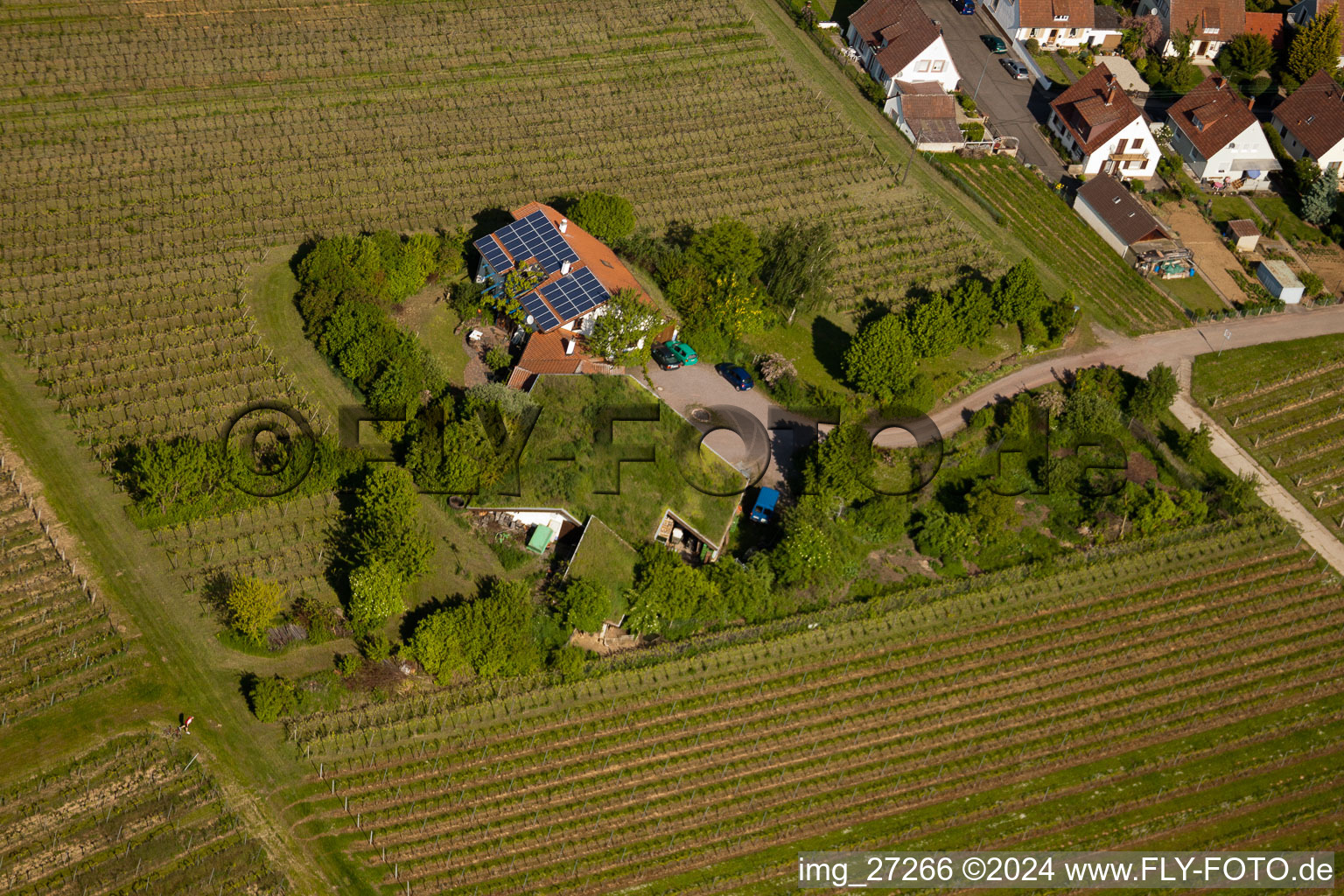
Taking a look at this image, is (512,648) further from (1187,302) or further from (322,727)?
(1187,302)

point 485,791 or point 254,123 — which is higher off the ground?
point 254,123

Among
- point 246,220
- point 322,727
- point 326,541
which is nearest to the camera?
point 322,727

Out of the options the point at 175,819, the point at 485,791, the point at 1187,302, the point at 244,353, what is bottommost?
the point at 1187,302

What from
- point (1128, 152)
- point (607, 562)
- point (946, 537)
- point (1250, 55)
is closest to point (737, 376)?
point (946, 537)

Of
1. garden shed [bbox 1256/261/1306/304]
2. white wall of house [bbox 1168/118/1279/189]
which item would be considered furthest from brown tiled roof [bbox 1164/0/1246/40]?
garden shed [bbox 1256/261/1306/304]

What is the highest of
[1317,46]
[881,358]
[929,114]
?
[929,114]

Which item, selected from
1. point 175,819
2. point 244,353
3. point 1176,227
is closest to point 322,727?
point 175,819

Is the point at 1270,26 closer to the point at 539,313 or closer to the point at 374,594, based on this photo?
the point at 539,313
